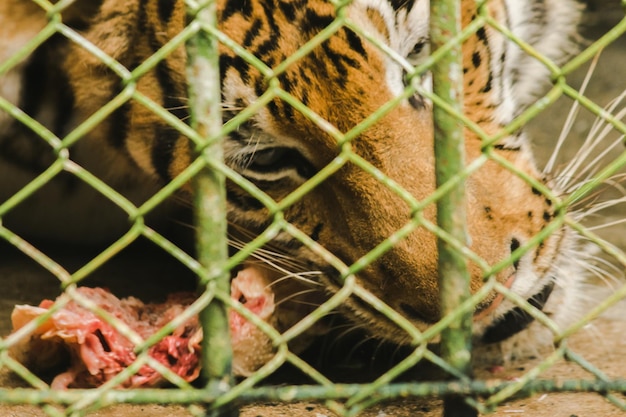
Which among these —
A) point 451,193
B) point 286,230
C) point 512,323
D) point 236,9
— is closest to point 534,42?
point 512,323

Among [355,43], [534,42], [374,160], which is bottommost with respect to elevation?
[374,160]

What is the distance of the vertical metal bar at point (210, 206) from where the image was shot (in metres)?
1.52

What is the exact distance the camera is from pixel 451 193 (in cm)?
162

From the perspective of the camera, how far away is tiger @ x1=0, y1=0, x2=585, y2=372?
1.96 metres

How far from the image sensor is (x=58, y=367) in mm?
2248

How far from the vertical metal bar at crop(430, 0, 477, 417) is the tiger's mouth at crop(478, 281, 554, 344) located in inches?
23.0

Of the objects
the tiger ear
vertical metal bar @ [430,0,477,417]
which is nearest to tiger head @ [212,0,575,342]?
vertical metal bar @ [430,0,477,417]

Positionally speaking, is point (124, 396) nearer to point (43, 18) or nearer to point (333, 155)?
point (333, 155)

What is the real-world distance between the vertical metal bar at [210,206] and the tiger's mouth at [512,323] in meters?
0.90

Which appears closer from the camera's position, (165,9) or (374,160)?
(374,160)

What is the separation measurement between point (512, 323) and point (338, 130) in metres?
0.73

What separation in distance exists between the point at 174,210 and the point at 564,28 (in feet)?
5.22

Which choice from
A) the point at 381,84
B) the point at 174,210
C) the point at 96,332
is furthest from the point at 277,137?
the point at 174,210

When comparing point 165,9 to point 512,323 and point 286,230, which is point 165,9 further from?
point 512,323
